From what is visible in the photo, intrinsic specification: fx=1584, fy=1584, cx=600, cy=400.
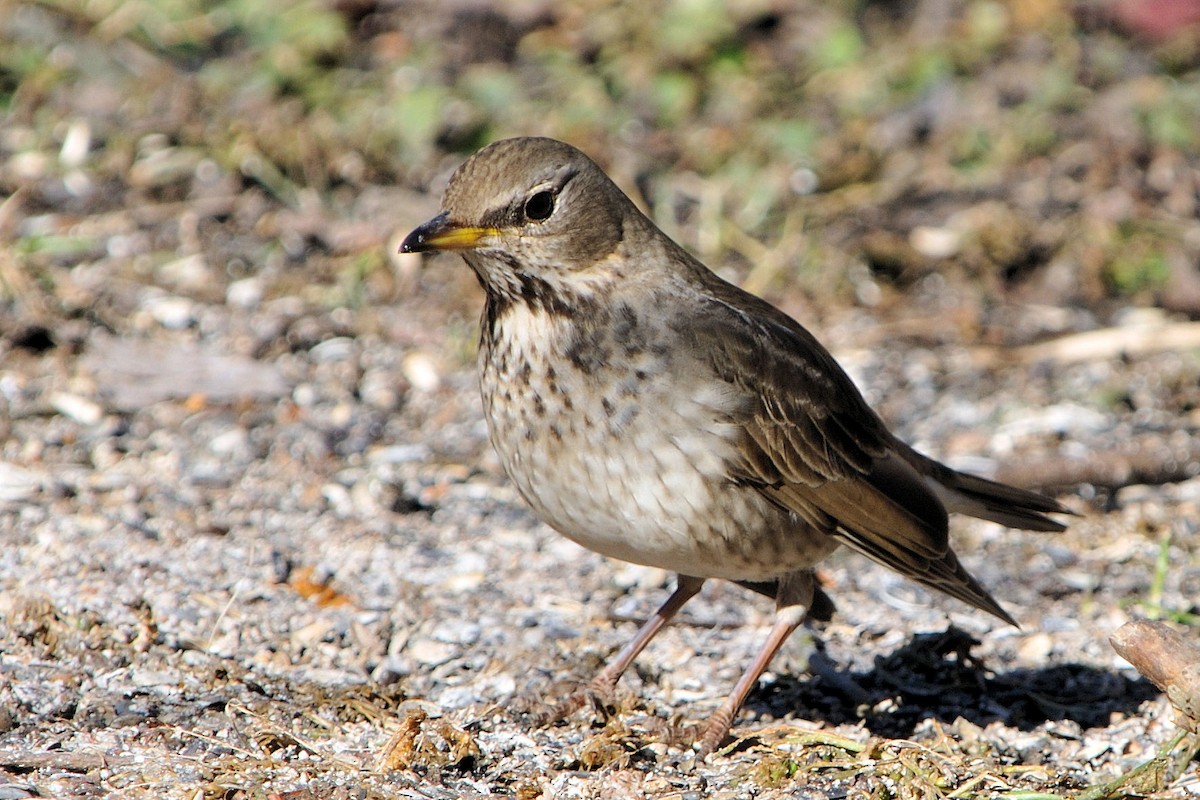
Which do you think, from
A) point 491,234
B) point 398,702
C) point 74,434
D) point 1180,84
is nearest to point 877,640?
point 398,702

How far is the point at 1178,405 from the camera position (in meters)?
7.10

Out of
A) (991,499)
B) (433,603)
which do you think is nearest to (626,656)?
(433,603)

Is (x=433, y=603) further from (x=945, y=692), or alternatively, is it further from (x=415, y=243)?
(x=945, y=692)

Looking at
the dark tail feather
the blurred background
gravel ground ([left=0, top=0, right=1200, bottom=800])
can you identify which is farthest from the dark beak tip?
the blurred background

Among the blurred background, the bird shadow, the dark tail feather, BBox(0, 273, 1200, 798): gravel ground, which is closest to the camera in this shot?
BBox(0, 273, 1200, 798): gravel ground

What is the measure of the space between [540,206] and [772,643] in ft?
5.00

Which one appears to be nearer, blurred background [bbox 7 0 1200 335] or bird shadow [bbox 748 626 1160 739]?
bird shadow [bbox 748 626 1160 739]

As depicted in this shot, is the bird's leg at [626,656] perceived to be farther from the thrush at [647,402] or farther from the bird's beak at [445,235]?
the bird's beak at [445,235]

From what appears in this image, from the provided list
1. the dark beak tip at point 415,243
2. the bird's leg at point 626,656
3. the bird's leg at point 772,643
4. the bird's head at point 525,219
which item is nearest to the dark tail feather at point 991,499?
the bird's leg at point 772,643

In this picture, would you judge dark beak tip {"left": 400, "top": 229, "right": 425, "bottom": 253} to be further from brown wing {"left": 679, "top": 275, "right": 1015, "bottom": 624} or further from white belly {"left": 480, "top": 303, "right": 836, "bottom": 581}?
brown wing {"left": 679, "top": 275, "right": 1015, "bottom": 624}

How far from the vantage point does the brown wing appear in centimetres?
465

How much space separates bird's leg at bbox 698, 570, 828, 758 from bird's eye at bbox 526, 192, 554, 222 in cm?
139

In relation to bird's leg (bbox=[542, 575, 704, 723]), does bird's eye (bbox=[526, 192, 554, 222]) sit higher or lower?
higher

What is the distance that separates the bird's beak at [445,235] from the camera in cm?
442
